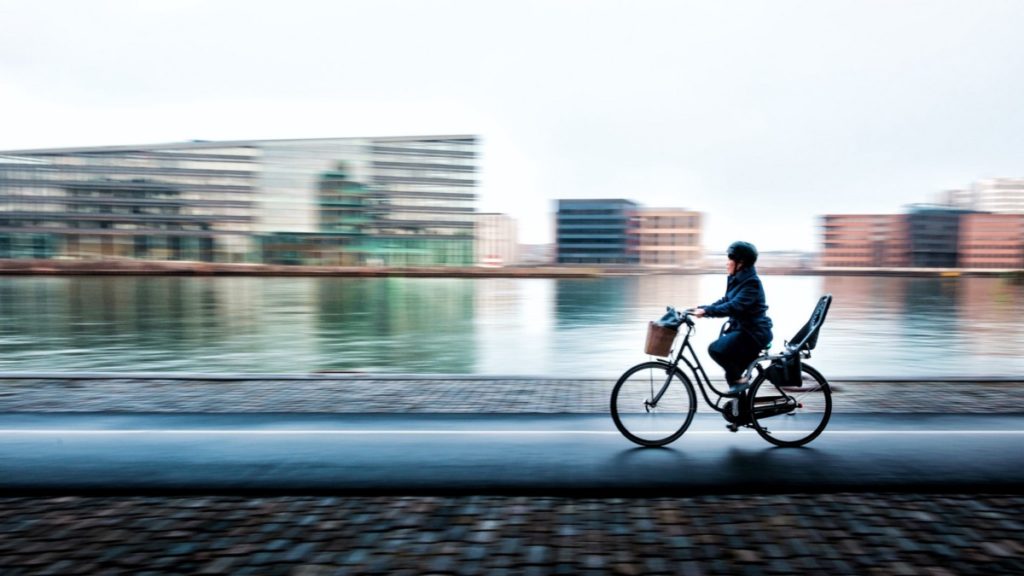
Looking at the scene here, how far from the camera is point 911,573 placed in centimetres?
362

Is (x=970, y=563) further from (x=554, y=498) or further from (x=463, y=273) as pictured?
(x=463, y=273)

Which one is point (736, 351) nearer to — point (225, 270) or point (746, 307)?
point (746, 307)

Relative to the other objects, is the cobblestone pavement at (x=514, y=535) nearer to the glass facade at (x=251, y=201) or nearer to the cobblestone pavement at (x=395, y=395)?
the cobblestone pavement at (x=395, y=395)

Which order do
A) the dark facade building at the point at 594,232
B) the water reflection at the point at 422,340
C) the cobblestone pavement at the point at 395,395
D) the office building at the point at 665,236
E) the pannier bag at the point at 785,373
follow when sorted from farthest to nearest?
the office building at the point at 665,236 → the dark facade building at the point at 594,232 → the water reflection at the point at 422,340 → the cobblestone pavement at the point at 395,395 → the pannier bag at the point at 785,373

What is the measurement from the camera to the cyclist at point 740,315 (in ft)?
19.0

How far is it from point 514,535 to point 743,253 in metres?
3.07

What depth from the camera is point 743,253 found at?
581 cm

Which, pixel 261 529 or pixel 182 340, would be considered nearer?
pixel 261 529

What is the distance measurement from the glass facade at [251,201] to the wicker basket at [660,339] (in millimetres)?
118086

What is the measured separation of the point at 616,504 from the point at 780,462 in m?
1.70

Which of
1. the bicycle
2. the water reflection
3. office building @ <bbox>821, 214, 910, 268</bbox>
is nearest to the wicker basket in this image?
the bicycle

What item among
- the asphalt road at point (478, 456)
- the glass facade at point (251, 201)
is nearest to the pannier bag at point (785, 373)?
the asphalt road at point (478, 456)

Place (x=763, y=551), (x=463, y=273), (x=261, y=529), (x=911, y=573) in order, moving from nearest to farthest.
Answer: (x=911, y=573), (x=763, y=551), (x=261, y=529), (x=463, y=273)

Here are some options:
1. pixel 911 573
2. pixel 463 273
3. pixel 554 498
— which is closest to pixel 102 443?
pixel 554 498
